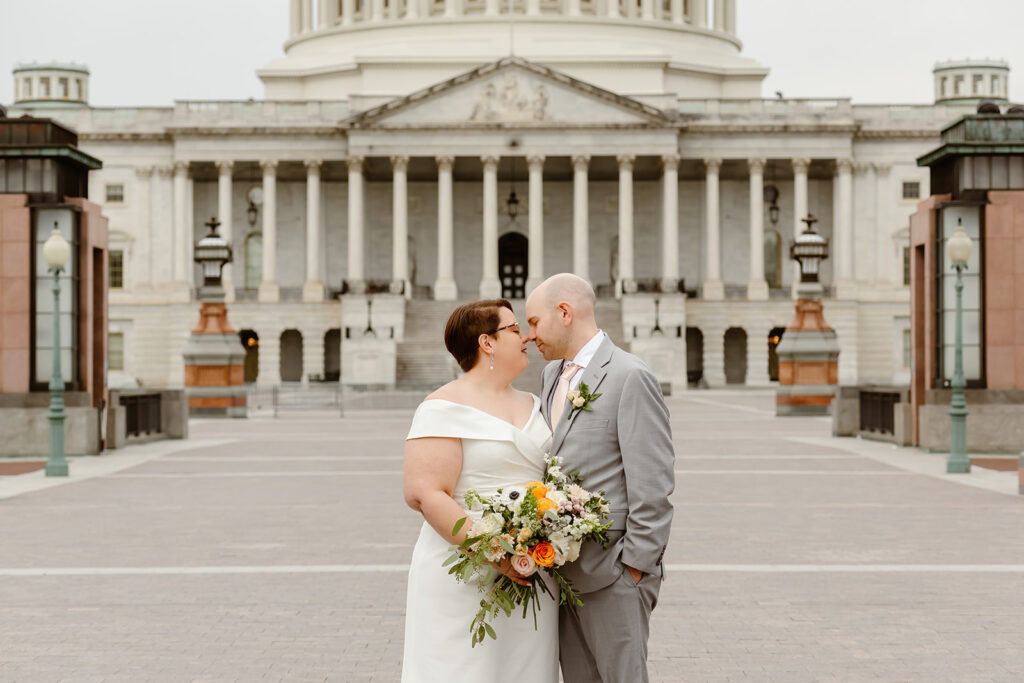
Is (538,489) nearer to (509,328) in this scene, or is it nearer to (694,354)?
(509,328)

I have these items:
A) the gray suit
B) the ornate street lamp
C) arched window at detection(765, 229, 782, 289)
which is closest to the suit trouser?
the gray suit

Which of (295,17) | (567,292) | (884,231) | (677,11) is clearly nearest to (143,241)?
(295,17)

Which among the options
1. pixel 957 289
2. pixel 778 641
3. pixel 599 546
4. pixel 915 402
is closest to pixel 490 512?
pixel 599 546

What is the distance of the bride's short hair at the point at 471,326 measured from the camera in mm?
6070

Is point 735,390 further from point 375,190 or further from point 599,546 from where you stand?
point 599,546

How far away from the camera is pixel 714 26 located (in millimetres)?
107875

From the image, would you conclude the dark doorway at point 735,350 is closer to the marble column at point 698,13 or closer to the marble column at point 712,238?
the marble column at point 712,238

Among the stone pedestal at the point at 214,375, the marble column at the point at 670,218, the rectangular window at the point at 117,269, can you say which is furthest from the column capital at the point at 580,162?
the stone pedestal at the point at 214,375

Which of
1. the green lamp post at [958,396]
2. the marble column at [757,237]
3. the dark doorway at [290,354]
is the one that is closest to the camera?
the green lamp post at [958,396]

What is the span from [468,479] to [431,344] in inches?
2694

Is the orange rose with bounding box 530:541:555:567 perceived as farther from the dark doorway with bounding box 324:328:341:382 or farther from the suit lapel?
the dark doorway with bounding box 324:328:341:382

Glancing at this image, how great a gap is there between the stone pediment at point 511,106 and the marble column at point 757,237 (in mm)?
6462

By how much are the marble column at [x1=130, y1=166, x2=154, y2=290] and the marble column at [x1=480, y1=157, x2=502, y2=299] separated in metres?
20.4

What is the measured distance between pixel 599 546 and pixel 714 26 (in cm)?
10558
